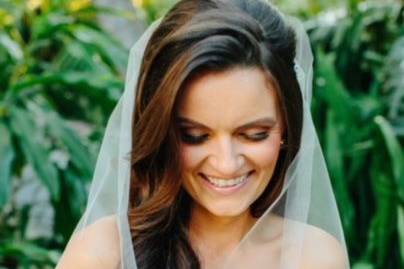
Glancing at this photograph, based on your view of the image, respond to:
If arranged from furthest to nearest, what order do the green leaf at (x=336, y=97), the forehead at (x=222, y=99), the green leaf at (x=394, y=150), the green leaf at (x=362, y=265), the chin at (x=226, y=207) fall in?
the green leaf at (x=336, y=97), the green leaf at (x=394, y=150), the green leaf at (x=362, y=265), the chin at (x=226, y=207), the forehead at (x=222, y=99)

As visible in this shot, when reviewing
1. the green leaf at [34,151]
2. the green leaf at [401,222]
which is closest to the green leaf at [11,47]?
the green leaf at [34,151]

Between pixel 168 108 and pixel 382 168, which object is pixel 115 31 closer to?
pixel 382 168

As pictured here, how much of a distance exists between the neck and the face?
7.2 inches

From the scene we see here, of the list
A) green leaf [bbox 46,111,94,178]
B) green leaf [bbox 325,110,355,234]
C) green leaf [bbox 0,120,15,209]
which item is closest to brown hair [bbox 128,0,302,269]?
green leaf [bbox 0,120,15,209]

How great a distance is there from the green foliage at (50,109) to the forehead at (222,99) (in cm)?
190

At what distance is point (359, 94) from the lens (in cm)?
522

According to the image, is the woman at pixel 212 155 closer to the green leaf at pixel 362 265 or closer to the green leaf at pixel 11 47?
the green leaf at pixel 362 265

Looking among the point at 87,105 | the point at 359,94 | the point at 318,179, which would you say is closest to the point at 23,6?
the point at 87,105

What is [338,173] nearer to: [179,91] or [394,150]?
[394,150]

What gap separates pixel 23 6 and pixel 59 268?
9.48ft

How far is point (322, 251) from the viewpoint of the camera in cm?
229

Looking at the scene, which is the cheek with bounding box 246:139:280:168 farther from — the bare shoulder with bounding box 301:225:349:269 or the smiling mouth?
the bare shoulder with bounding box 301:225:349:269

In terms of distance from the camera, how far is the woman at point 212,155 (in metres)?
1.95

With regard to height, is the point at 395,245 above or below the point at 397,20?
below
